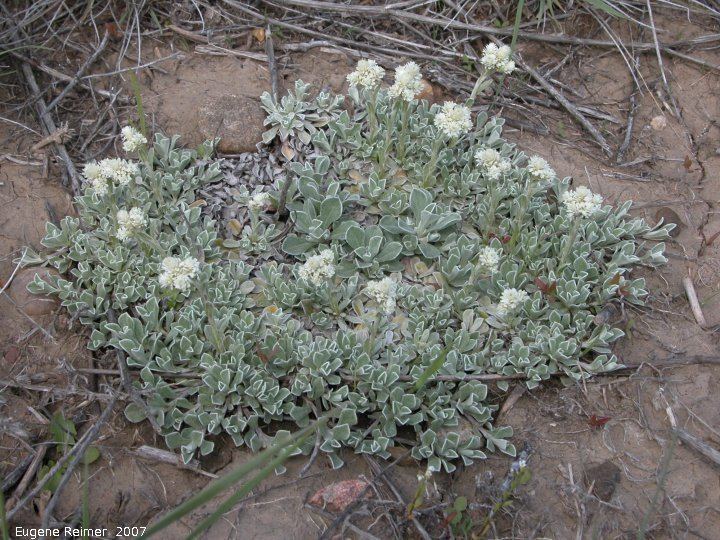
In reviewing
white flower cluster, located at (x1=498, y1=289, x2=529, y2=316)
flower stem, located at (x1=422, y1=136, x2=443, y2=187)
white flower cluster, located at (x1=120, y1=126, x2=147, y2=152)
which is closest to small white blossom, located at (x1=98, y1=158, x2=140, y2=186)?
white flower cluster, located at (x1=120, y1=126, x2=147, y2=152)

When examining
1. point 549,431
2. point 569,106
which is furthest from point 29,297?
point 569,106

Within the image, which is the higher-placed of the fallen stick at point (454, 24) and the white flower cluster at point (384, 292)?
the fallen stick at point (454, 24)

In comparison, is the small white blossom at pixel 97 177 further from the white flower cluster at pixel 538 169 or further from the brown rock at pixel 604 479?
the brown rock at pixel 604 479

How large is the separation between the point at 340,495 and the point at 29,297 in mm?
2043

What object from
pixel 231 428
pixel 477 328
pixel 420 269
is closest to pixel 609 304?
pixel 477 328

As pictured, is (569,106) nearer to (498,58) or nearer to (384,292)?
(498,58)

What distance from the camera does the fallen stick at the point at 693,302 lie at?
11.4 ft

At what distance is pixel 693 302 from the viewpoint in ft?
11.7

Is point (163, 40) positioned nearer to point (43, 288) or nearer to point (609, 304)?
point (43, 288)

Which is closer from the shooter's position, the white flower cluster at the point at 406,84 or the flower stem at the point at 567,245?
the flower stem at the point at 567,245

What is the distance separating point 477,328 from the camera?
11.1 feet

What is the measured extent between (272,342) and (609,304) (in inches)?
75.3

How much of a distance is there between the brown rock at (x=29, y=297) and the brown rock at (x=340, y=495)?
1.82 metres

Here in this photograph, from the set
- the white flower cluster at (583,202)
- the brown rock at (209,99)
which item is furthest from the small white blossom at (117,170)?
the white flower cluster at (583,202)
